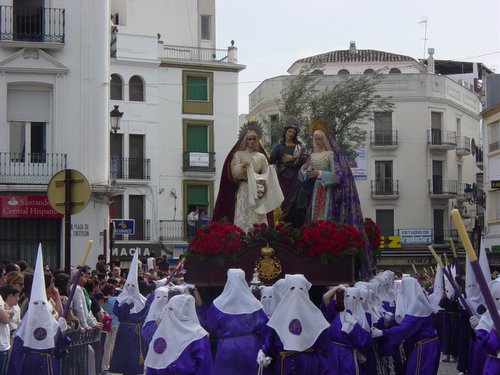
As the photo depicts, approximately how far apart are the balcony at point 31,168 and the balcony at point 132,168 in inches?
611

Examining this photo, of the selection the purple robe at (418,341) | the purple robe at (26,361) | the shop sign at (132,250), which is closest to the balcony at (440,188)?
the shop sign at (132,250)

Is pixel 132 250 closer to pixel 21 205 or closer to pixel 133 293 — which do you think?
pixel 21 205

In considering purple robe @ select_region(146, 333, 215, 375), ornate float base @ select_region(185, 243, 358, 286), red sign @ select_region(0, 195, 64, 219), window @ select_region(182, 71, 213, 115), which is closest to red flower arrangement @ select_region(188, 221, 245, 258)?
ornate float base @ select_region(185, 243, 358, 286)

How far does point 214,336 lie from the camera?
41.5 feet

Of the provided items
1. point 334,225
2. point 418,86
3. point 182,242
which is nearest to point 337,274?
point 334,225

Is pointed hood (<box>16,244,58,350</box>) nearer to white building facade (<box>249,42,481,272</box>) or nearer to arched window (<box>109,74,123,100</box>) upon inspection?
arched window (<box>109,74,123,100</box>)

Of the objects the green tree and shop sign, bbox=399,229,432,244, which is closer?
the green tree

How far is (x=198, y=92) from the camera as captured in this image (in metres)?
45.7

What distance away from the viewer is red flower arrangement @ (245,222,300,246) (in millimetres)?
13805

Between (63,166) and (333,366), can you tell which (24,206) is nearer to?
(63,166)

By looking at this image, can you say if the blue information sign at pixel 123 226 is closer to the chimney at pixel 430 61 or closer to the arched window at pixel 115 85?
the arched window at pixel 115 85

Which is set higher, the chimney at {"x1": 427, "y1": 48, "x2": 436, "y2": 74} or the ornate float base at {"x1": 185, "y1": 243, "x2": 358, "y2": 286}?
the chimney at {"x1": 427, "y1": 48, "x2": 436, "y2": 74}

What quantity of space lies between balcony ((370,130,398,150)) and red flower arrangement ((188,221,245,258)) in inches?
1609

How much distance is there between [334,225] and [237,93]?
32.3m
